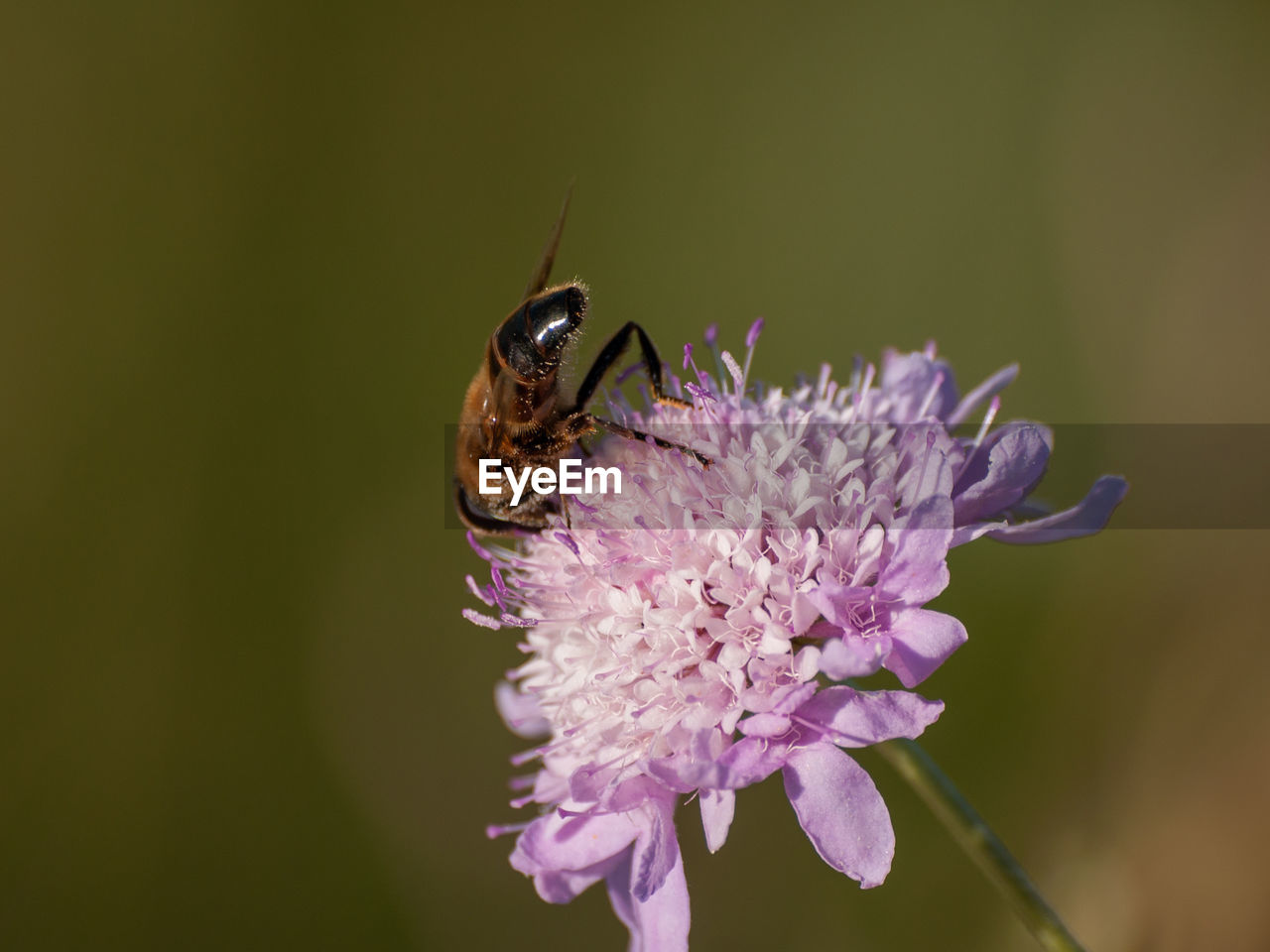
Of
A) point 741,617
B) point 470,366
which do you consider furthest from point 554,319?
point 470,366

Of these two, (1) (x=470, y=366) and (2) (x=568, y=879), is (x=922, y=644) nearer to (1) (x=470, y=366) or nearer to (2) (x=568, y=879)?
(2) (x=568, y=879)

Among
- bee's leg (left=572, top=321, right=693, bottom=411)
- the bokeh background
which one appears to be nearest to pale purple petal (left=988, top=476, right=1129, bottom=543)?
bee's leg (left=572, top=321, right=693, bottom=411)

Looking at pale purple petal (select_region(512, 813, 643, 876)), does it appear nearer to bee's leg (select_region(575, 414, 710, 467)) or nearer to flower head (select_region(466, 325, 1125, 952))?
flower head (select_region(466, 325, 1125, 952))

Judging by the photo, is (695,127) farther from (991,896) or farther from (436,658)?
(991,896)

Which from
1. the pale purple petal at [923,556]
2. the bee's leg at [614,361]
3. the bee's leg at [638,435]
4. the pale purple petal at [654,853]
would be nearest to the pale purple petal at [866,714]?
the pale purple petal at [923,556]

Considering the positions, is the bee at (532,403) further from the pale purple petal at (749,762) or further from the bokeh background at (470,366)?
the bokeh background at (470,366)

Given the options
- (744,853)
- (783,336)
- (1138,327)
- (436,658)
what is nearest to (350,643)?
(436,658)
